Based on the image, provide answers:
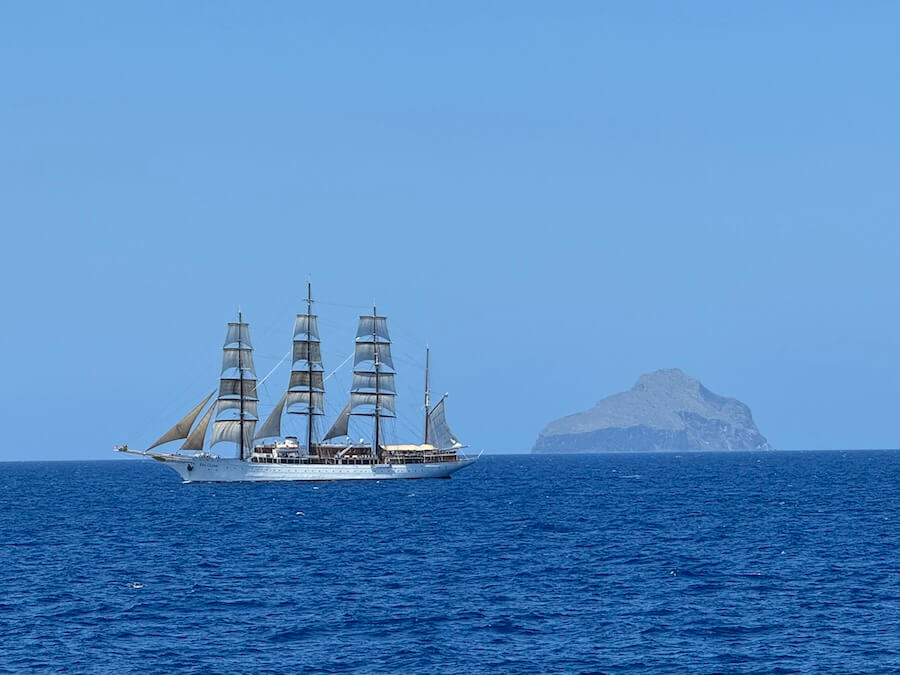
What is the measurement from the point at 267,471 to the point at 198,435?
1022 cm

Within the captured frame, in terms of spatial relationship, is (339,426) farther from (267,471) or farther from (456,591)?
(456,591)

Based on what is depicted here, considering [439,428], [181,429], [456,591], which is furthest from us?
[439,428]

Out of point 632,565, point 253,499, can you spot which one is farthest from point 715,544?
point 253,499

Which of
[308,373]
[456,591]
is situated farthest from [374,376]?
[456,591]

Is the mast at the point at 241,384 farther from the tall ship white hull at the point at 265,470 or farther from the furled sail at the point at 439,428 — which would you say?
the furled sail at the point at 439,428

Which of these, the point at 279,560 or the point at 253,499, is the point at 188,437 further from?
the point at 279,560

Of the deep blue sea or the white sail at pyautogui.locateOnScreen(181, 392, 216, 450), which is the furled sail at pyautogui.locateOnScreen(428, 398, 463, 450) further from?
the deep blue sea

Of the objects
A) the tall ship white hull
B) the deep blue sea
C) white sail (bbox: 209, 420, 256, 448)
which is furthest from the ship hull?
the deep blue sea

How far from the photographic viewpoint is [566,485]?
6570 inches

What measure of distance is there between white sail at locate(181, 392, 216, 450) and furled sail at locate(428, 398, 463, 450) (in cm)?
3306

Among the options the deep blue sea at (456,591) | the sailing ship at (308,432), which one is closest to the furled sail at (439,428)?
the sailing ship at (308,432)

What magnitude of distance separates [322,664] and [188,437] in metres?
110

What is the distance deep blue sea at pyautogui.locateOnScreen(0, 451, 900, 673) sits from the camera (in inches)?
1662

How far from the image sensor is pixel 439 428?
16875 centimetres
